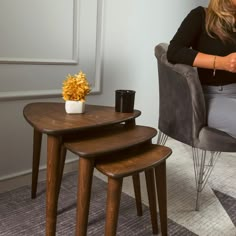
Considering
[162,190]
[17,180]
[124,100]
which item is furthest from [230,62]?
[17,180]

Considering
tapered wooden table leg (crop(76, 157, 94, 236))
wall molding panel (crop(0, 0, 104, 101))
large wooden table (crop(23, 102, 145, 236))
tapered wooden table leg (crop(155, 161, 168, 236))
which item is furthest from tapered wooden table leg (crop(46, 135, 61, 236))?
wall molding panel (crop(0, 0, 104, 101))

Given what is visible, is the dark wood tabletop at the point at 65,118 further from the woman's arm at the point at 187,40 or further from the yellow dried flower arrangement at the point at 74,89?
the woman's arm at the point at 187,40

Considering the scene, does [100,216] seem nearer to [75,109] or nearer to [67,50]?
[75,109]

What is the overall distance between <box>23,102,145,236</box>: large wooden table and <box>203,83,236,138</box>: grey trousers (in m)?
0.31

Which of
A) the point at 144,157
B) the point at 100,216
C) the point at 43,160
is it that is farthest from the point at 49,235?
the point at 43,160

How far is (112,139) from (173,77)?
1.52 ft

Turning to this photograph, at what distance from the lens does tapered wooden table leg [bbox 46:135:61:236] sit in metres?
0.90

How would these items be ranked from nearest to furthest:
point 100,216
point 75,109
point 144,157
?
point 144,157 → point 75,109 → point 100,216

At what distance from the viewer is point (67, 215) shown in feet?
4.00

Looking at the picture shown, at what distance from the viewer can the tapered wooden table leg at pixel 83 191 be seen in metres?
0.84

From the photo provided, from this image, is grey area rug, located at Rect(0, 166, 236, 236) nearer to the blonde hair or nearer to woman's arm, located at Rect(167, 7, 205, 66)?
woman's arm, located at Rect(167, 7, 205, 66)

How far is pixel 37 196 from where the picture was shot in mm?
1368

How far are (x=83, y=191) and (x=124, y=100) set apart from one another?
1.24 ft

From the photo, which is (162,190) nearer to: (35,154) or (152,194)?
(152,194)
